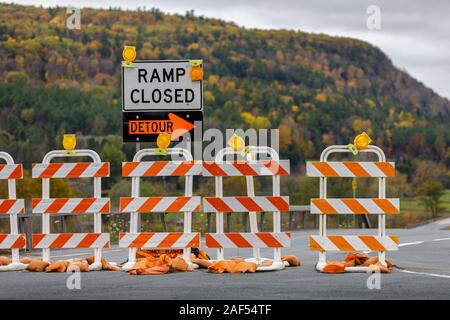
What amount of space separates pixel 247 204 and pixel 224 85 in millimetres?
135406

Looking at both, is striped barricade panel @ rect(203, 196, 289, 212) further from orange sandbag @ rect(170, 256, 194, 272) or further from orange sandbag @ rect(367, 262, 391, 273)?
orange sandbag @ rect(367, 262, 391, 273)

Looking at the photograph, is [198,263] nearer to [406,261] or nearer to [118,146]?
[406,261]

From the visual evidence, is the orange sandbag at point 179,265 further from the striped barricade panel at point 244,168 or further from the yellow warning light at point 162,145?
the yellow warning light at point 162,145

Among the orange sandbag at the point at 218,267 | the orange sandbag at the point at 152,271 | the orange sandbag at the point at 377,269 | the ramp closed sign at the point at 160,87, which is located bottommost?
the orange sandbag at the point at 152,271

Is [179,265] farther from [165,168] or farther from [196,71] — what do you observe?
Answer: [196,71]

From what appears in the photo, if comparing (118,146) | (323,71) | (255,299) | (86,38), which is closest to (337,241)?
(255,299)

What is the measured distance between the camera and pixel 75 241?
53.0 ft

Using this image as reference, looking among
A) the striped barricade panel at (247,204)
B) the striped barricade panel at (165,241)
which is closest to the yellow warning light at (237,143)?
the striped barricade panel at (247,204)

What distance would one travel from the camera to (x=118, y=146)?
10981 centimetres

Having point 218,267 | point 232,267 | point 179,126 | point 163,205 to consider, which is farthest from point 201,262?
point 179,126

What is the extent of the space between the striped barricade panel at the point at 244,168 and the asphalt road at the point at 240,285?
1422 mm

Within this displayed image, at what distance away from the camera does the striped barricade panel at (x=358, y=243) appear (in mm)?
15039

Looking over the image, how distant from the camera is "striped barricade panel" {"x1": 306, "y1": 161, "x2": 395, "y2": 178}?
15.2m

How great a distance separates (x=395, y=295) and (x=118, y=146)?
9856 cm
